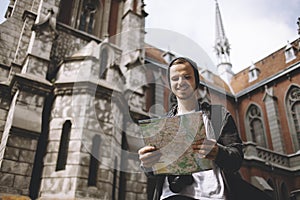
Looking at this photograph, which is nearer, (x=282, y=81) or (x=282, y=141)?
(x=282, y=141)

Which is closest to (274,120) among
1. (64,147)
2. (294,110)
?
(294,110)

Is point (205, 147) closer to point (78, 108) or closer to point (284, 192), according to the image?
point (78, 108)

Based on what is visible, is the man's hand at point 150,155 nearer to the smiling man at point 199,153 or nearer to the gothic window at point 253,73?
the smiling man at point 199,153

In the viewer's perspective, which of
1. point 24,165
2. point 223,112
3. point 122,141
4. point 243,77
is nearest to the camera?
point 223,112

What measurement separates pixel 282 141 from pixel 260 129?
6.55 ft

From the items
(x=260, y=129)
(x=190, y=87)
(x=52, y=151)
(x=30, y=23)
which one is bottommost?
(x=190, y=87)

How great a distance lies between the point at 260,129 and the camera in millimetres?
18375

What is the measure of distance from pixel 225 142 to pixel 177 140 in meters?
0.45

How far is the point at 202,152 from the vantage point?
5.27ft

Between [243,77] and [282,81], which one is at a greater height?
[243,77]

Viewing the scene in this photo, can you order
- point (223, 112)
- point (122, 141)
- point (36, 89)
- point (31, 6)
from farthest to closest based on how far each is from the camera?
point (31, 6) < point (122, 141) < point (36, 89) < point (223, 112)

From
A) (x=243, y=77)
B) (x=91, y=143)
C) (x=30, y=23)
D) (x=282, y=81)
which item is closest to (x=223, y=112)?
(x=91, y=143)

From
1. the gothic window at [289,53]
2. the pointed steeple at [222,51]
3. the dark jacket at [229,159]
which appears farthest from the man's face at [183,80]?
the pointed steeple at [222,51]

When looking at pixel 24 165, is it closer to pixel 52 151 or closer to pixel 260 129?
pixel 52 151
